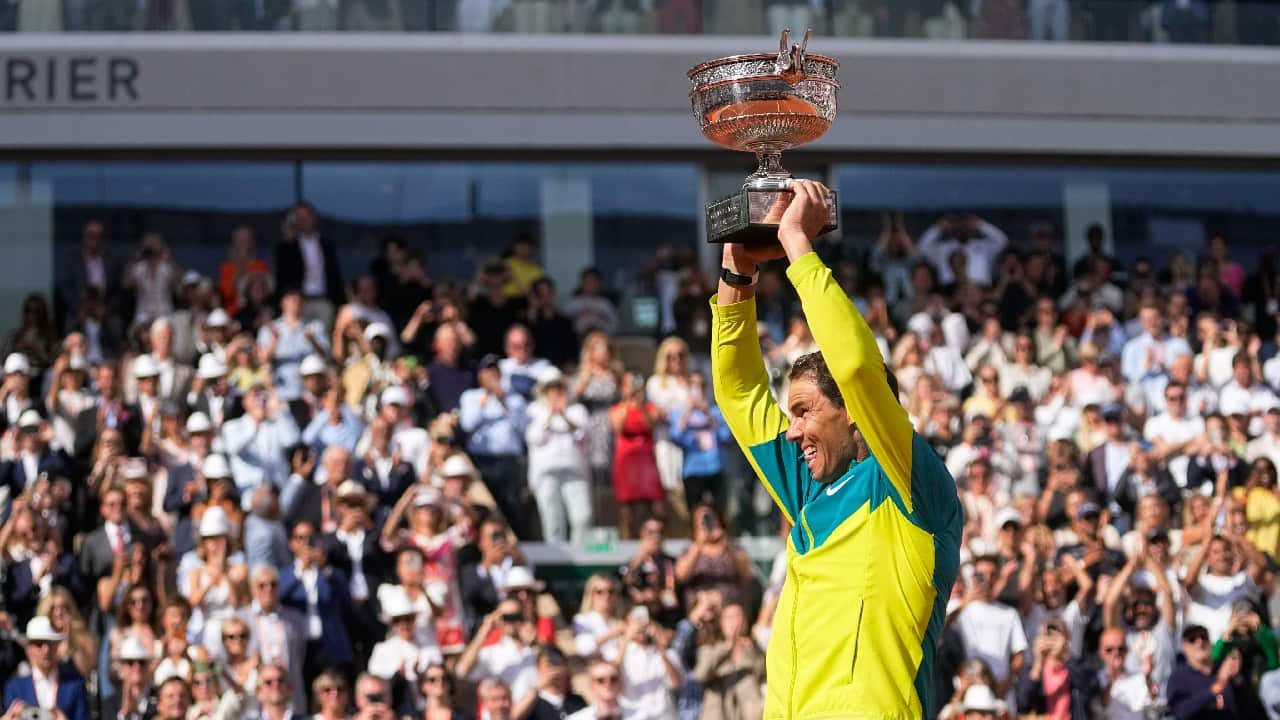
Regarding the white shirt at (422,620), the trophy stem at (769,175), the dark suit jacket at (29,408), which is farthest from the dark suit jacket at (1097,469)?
the trophy stem at (769,175)

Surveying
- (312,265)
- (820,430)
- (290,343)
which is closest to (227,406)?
(290,343)

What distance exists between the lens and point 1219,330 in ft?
56.7

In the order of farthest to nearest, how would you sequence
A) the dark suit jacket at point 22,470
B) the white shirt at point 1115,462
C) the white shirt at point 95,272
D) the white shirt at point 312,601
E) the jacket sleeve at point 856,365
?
the white shirt at point 95,272, the white shirt at point 1115,462, the dark suit jacket at point 22,470, the white shirt at point 312,601, the jacket sleeve at point 856,365

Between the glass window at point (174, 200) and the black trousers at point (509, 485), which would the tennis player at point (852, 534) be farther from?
the glass window at point (174, 200)

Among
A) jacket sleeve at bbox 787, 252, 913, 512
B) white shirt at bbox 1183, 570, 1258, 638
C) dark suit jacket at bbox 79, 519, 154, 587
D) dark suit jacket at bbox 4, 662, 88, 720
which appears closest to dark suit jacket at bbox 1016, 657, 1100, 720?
white shirt at bbox 1183, 570, 1258, 638

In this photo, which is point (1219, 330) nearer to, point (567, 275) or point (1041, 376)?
point (1041, 376)

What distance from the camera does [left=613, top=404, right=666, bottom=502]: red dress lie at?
14961 millimetres

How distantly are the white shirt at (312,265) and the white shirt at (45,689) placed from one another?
20.7 feet

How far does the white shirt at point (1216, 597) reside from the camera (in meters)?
13.7

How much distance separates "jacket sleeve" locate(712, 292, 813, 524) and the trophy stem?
343 millimetres

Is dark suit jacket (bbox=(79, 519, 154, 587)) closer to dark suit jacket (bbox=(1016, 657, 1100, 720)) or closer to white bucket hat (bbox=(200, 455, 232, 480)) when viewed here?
white bucket hat (bbox=(200, 455, 232, 480))

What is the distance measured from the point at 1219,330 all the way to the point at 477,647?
7872mm

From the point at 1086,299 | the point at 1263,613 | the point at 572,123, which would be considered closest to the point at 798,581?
the point at 1263,613

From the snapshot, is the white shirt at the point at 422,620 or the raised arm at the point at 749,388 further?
the white shirt at the point at 422,620
